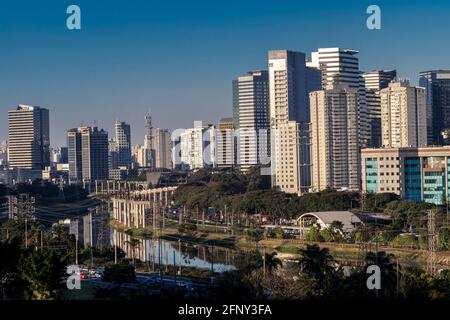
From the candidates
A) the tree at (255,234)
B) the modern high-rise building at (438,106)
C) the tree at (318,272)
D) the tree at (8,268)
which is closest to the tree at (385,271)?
the tree at (318,272)

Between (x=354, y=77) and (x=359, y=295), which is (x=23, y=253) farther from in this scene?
(x=354, y=77)

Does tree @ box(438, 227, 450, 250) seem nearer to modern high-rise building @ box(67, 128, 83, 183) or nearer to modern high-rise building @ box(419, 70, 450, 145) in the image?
modern high-rise building @ box(67, 128, 83, 183)

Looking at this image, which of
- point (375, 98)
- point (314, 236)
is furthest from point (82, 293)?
point (375, 98)

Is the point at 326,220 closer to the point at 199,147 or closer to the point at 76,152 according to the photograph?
the point at 76,152

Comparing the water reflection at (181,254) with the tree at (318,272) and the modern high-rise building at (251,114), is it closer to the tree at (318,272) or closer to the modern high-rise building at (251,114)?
the tree at (318,272)

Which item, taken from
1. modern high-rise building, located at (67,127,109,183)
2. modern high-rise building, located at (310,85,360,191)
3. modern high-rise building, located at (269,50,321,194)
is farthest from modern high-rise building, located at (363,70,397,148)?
modern high-rise building, located at (67,127,109,183)
